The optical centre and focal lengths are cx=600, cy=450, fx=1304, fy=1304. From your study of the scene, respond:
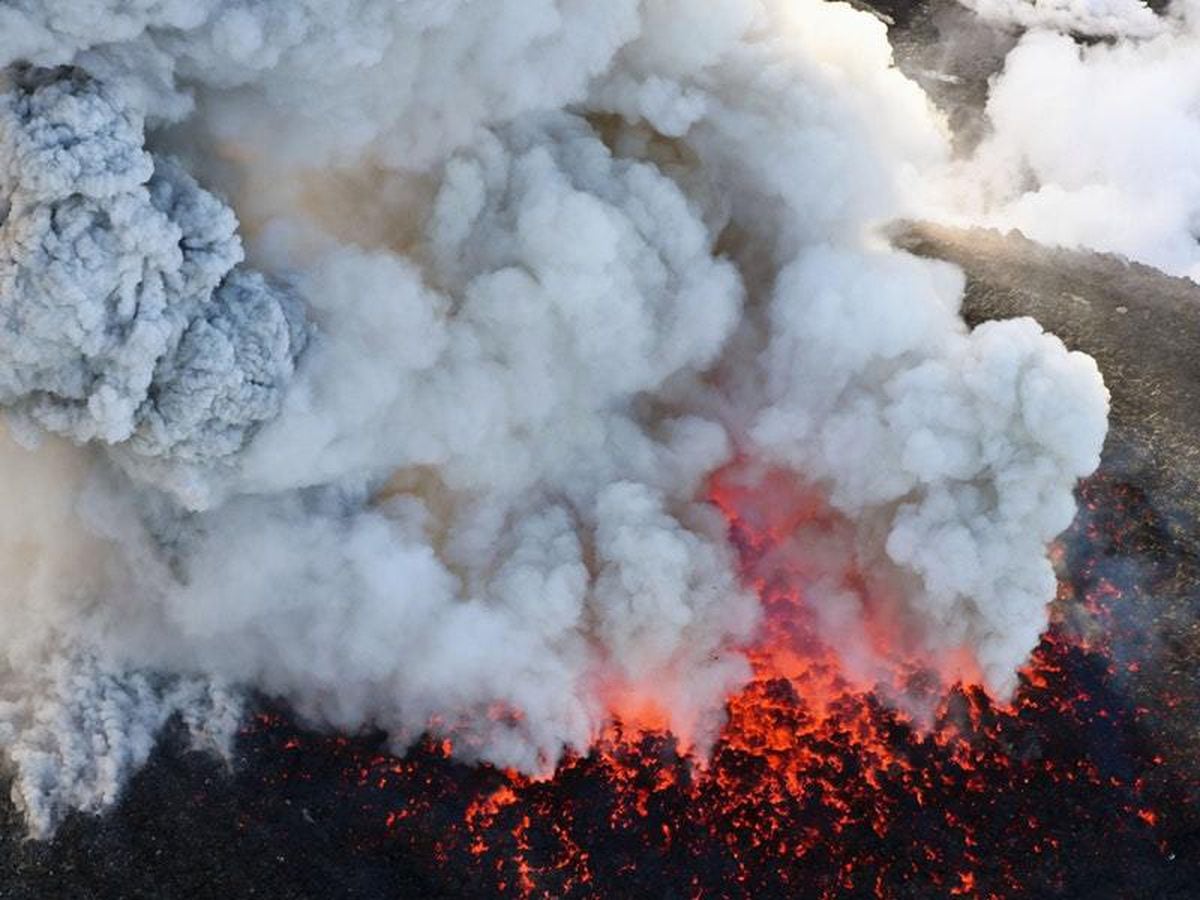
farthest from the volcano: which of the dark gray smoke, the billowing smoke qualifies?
the dark gray smoke

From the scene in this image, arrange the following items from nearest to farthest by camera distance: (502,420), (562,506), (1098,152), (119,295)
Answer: (119,295)
(502,420)
(562,506)
(1098,152)

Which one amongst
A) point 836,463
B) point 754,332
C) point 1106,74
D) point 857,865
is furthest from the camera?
point 1106,74

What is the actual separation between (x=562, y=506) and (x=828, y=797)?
5376 mm

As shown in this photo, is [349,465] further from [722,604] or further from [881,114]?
[881,114]

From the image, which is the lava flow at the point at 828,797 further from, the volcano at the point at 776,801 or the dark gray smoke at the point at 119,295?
the dark gray smoke at the point at 119,295

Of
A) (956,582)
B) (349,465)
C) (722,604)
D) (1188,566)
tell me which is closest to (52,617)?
(349,465)

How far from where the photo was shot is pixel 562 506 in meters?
18.6

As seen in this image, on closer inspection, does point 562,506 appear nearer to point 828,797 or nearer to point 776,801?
point 776,801

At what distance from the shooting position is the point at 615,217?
17484 mm

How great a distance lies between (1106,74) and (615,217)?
13964 millimetres

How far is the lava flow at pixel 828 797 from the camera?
1573 cm

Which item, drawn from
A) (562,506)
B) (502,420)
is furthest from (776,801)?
(502,420)

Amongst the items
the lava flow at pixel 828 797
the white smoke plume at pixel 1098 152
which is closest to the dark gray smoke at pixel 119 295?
the lava flow at pixel 828 797

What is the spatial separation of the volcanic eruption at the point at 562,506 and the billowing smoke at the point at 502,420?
61 millimetres
